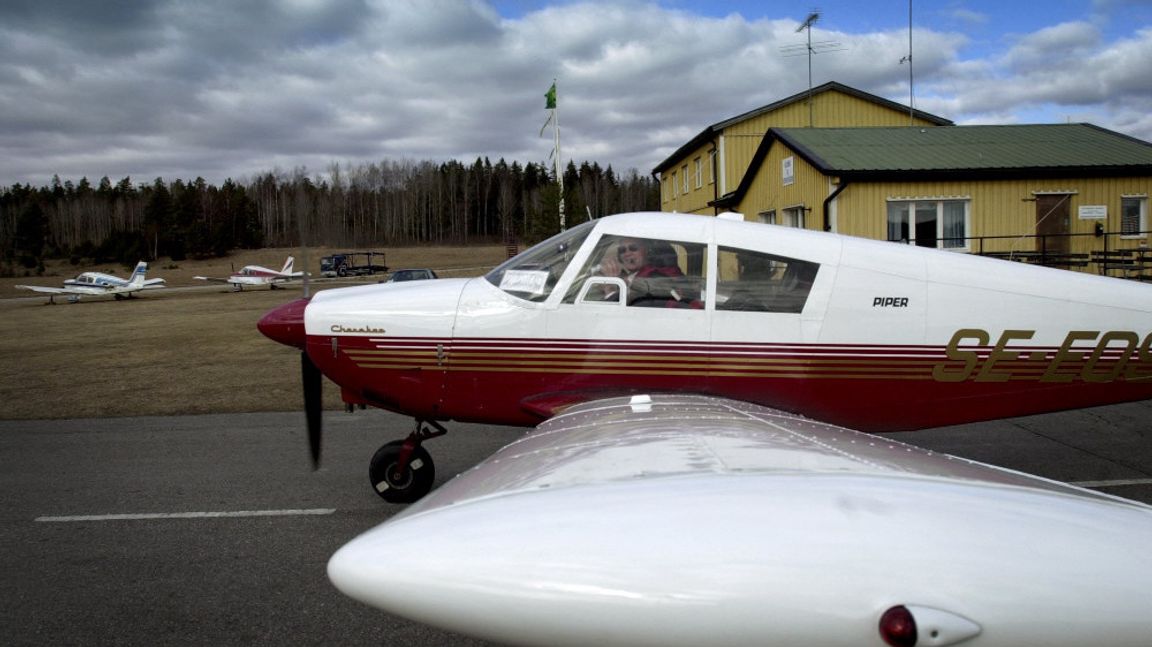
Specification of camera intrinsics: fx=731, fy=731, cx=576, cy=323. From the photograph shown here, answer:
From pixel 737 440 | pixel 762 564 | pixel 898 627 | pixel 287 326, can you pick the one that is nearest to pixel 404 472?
pixel 287 326

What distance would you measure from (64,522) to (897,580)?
5.74m

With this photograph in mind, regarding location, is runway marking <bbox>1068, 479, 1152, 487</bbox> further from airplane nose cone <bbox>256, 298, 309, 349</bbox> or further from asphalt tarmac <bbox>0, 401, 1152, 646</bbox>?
airplane nose cone <bbox>256, 298, 309, 349</bbox>

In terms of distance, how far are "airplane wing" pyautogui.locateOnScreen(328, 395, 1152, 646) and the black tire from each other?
3.28 m

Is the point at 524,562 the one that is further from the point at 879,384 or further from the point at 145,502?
the point at 145,502

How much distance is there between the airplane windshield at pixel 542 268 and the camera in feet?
15.0

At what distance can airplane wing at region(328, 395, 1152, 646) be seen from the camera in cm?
188

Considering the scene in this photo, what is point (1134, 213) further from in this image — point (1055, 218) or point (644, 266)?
point (644, 266)

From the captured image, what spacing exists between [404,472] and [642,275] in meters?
2.46

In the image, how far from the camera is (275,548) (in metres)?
4.65

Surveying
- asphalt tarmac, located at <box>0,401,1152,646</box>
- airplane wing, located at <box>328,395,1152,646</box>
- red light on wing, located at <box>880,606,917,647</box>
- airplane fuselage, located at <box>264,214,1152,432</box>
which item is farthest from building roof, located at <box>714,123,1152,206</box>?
red light on wing, located at <box>880,606,917,647</box>

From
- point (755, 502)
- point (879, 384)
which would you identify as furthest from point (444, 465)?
point (755, 502)

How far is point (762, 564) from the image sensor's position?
1.96 metres

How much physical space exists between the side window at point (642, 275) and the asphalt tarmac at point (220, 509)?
6.94 feet

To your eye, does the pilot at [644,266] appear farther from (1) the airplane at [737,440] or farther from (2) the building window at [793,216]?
(2) the building window at [793,216]
